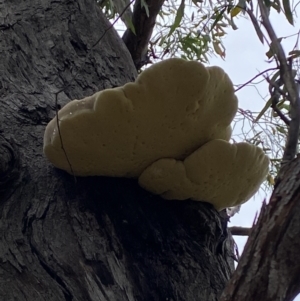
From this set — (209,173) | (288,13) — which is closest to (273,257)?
(209,173)

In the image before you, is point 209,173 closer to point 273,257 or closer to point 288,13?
point 273,257

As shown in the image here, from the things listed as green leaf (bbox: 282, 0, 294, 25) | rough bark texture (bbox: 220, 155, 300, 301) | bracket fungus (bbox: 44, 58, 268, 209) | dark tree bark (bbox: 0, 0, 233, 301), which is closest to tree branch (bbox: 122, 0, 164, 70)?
green leaf (bbox: 282, 0, 294, 25)

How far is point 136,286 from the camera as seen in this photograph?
95 centimetres

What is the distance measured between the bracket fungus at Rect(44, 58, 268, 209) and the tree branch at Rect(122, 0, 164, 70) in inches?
31.9

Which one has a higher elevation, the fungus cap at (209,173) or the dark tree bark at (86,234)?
the fungus cap at (209,173)

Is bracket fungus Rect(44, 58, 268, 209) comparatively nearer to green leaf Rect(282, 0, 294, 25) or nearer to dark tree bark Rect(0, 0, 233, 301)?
dark tree bark Rect(0, 0, 233, 301)

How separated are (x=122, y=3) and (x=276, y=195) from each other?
123 cm

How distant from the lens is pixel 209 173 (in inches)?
39.8

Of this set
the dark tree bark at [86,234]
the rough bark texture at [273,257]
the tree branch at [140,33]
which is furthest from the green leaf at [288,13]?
the rough bark texture at [273,257]

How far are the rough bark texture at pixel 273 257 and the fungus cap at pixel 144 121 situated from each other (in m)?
→ 0.28

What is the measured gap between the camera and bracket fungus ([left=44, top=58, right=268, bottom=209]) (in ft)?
2.99

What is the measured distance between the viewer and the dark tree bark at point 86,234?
0.91 meters

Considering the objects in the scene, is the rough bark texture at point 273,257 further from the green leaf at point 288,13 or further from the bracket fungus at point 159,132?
the green leaf at point 288,13

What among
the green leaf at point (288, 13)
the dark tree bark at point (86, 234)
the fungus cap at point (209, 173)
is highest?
the green leaf at point (288, 13)
